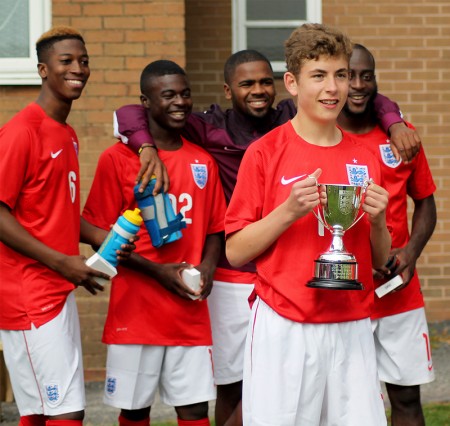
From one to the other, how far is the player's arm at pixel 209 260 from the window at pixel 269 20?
3.67 meters

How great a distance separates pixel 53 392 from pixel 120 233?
83cm

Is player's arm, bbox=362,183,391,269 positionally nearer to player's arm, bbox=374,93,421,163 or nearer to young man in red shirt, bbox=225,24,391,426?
young man in red shirt, bbox=225,24,391,426

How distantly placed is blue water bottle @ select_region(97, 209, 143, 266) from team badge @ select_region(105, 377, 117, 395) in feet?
2.59

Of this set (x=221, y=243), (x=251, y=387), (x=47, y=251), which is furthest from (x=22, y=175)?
(x=251, y=387)

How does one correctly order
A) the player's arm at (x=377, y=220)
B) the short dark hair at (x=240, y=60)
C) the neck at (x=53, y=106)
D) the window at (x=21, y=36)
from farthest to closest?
the window at (x=21, y=36)
the short dark hair at (x=240, y=60)
the neck at (x=53, y=106)
the player's arm at (x=377, y=220)

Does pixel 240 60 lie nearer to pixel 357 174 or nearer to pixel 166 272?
pixel 166 272

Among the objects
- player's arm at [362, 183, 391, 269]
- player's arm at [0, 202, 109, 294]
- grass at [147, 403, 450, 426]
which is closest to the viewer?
player's arm at [362, 183, 391, 269]

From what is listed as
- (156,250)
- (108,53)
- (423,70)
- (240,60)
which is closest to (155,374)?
(156,250)

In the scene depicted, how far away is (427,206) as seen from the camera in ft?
19.8

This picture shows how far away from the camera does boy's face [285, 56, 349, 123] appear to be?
4.47 metres

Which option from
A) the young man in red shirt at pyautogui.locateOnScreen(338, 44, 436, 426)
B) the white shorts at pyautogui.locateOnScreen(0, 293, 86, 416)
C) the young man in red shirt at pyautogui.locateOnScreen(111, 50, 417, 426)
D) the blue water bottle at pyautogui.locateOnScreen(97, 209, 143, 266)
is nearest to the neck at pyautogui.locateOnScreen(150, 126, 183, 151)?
the young man in red shirt at pyautogui.locateOnScreen(111, 50, 417, 426)

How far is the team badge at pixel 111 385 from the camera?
19.1 ft

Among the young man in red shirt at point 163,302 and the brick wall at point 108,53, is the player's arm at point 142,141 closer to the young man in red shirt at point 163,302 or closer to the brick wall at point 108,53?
the young man in red shirt at point 163,302

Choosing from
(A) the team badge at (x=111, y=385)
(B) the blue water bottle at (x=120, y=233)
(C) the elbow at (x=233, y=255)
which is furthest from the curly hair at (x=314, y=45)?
(A) the team badge at (x=111, y=385)
